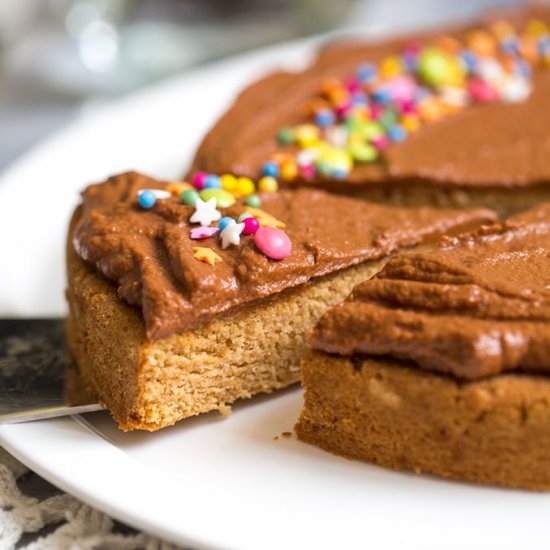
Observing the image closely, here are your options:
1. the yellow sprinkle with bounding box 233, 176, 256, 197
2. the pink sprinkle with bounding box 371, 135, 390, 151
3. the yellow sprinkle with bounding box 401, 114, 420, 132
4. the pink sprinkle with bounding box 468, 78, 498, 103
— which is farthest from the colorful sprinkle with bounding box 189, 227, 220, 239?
the pink sprinkle with bounding box 468, 78, 498, 103

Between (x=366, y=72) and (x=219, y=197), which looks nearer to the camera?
(x=219, y=197)

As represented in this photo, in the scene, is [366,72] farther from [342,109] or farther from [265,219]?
[265,219]

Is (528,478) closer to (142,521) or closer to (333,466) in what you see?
(333,466)

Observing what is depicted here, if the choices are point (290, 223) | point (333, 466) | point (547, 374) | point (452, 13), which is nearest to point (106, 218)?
point (290, 223)

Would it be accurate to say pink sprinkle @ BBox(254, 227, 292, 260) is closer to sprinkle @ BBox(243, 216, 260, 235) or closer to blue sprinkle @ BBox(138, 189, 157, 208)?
sprinkle @ BBox(243, 216, 260, 235)

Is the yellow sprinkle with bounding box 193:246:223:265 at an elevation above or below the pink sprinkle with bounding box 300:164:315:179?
below

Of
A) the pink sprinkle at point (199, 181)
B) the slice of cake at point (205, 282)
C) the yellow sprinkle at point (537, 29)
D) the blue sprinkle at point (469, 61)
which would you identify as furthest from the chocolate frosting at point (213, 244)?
the yellow sprinkle at point (537, 29)

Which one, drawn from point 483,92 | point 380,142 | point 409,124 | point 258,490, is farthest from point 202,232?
point 483,92
